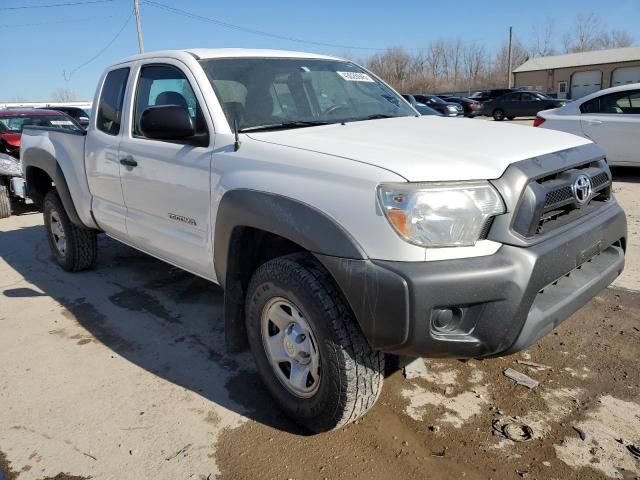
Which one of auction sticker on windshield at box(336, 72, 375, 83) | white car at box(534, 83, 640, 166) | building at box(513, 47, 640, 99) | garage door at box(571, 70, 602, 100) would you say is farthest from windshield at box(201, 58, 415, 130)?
garage door at box(571, 70, 602, 100)

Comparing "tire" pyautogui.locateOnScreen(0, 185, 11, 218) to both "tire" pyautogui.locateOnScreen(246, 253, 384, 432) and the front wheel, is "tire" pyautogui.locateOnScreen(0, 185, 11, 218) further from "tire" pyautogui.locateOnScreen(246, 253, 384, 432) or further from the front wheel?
the front wheel

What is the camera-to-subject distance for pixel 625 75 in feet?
149

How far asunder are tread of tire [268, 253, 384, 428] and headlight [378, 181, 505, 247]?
0.47m

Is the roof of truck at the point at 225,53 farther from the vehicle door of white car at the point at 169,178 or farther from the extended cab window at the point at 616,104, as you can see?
the extended cab window at the point at 616,104

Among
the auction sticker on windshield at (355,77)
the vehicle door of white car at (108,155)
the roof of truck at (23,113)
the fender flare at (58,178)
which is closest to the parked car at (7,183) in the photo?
the roof of truck at (23,113)

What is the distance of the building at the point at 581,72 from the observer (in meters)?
45.5

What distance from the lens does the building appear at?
45469mm

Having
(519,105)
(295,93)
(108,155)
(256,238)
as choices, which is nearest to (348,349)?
(256,238)

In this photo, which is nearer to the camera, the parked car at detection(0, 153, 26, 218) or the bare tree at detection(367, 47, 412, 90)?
the parked car at detection(0, 153, 26, 218)

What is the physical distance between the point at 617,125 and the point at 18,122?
1126 cm

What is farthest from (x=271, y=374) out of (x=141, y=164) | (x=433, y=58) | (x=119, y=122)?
(x=433, y=58)

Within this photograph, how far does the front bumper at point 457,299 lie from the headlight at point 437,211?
0.10 m

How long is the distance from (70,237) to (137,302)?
1.19 metres

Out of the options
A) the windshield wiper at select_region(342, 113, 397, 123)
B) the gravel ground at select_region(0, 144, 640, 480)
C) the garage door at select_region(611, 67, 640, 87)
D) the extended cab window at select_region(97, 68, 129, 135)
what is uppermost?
the garage door at select_region(611, 67, 640, 87)
